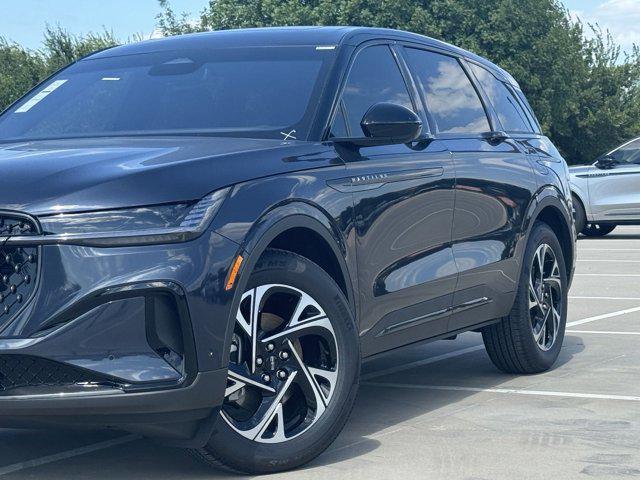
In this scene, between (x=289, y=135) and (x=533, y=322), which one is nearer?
(x=289, y=135)

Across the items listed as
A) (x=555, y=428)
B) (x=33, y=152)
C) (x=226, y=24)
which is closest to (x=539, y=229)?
(x=555, y=428)

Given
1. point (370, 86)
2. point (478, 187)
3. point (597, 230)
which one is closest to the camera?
point (370, 86)

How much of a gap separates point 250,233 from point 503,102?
3.63 metres

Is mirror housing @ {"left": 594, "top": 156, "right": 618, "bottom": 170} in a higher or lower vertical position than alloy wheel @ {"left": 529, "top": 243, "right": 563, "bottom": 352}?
lower

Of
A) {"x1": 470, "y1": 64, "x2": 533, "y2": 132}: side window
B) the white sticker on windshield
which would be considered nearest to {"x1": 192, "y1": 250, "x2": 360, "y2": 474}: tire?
the white sticker on windshield

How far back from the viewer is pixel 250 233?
15.6 ft

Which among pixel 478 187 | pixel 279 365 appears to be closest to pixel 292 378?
pixel 279 365

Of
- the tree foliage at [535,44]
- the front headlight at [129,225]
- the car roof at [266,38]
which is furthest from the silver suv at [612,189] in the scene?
the tree foliage at [535,44]

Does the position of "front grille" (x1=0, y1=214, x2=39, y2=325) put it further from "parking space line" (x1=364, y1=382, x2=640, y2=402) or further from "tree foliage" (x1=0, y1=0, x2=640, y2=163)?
"tree foliage" (x1=0, y1=0, x2=640, y2=163)

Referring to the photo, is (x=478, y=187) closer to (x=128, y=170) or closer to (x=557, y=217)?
(x=557, y=217)

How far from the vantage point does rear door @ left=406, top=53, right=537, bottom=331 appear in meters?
6.64

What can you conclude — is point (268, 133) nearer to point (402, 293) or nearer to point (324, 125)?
point (324, 125)

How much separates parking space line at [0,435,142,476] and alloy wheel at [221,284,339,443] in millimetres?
958

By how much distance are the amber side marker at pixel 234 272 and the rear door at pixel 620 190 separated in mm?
17942
